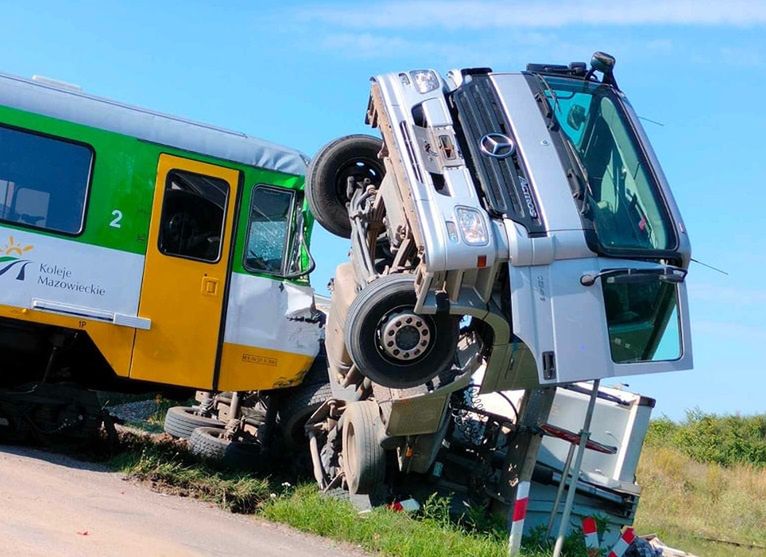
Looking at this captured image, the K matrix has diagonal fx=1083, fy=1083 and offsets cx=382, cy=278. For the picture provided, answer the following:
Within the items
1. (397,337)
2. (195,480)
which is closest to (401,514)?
(397,337)

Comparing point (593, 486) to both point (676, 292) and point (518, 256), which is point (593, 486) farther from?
point (518, 256)

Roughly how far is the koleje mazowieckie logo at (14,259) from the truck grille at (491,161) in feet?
Result: 12.6

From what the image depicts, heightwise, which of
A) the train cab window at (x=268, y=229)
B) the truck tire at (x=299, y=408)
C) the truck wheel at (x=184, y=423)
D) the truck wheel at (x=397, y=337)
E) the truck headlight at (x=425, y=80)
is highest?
the truck headlight at (x=425, y=80)

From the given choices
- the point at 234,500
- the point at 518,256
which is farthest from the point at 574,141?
the point at 234,500

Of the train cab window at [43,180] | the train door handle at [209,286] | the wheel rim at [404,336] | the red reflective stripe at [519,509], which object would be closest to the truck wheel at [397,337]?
the wheel rim at [404,336]

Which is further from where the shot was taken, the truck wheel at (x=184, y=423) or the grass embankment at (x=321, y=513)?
the truck wheel at (x=184, y=423)

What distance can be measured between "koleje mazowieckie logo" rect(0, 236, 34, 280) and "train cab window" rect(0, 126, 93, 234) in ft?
0.67

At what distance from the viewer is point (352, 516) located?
807 cm

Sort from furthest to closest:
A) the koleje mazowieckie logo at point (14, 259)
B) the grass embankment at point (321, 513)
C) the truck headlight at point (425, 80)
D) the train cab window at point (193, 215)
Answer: the train cab window at point (193, 215), the koleje mazowieckie logo at point (14, 259), the truck headlight at point (425, 80), the grass embankment at point (321, 513)

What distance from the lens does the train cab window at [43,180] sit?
9.12m

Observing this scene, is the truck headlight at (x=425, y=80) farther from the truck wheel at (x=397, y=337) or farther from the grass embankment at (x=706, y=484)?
the grass embankment at (x=706, y=484)

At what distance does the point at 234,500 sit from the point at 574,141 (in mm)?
3925

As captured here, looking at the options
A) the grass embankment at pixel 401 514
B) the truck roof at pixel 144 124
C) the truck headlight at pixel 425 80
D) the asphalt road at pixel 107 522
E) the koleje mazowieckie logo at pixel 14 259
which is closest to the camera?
the asphalt road at pixel 107 522

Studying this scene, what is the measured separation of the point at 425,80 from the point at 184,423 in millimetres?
4859
